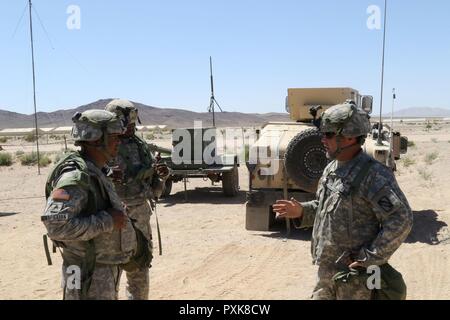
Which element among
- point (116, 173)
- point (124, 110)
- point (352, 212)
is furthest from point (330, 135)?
point (124, 110)

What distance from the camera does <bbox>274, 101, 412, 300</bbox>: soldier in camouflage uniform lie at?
9.50ft

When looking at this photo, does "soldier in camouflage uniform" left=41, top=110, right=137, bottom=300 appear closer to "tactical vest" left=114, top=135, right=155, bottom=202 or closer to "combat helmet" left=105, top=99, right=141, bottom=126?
"tactical vest" left=114, top=135, right=155, bottom=202

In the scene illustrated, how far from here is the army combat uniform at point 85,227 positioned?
2830mm

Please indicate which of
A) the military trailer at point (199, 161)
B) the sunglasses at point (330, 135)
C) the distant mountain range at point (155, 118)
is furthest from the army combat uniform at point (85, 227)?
the distant mountain range at point (155, 118)

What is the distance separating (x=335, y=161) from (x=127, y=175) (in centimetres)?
198

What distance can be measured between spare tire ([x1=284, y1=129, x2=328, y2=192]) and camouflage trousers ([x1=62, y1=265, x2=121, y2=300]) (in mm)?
4896

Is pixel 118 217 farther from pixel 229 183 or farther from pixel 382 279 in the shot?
pixel 229 183

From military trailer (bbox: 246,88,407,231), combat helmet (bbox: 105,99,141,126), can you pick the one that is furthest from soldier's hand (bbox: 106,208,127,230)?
military trailer (bbox: 246,88,407,231)

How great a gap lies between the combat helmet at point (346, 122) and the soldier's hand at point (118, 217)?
1298 millimetres

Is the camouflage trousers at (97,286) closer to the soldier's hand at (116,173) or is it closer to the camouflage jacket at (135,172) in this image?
the soldier's hand at (116,173)

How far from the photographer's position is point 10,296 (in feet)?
18.5

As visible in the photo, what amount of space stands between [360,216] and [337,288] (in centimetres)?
44

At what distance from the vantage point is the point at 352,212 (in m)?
3.04
